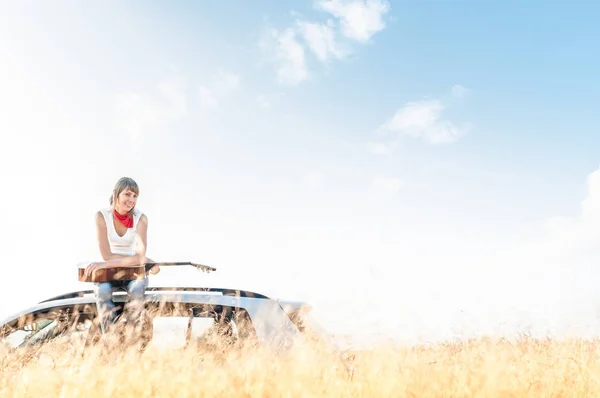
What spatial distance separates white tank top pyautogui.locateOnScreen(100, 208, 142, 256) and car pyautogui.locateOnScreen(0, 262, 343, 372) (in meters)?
0.41

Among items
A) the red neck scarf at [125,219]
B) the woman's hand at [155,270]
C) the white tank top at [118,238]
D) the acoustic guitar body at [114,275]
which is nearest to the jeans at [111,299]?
the acoustic guitar body at [114,275]

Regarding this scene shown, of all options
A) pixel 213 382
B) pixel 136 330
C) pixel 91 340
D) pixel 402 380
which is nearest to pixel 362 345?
pixel 402 380

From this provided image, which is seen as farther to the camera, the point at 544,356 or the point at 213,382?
the point at 544,356

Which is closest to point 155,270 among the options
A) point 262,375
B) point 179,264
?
point 179,264

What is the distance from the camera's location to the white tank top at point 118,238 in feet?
16.1

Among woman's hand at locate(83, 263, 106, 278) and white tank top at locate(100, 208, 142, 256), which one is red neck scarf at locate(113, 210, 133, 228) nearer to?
white tank top at locate(100, 208, 142, 256)

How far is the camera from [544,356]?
5.32 metres

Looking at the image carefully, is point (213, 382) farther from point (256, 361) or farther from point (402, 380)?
point (402, 380)

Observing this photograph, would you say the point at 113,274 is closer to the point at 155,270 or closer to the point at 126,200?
the point at 155,270

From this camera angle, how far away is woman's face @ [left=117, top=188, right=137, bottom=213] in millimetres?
4848

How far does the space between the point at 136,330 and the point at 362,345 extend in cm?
173

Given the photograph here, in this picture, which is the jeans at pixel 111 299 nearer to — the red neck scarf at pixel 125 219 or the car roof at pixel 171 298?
the car roof at pixel 171 298

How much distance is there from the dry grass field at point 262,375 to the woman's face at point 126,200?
117 centimetres

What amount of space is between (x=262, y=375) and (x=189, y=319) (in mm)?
822
